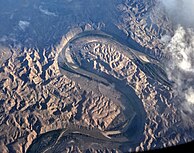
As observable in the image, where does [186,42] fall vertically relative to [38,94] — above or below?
above

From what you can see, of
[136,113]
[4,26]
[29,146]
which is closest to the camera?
[29,146]

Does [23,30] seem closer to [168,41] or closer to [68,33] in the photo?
[68,33]

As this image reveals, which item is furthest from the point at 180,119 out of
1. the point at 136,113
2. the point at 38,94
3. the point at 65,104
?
the point at 38,94

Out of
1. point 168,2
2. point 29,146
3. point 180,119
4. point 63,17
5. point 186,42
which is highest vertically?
point 168,2

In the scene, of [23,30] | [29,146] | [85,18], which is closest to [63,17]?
[85,18]

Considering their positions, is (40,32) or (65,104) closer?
(65,104)

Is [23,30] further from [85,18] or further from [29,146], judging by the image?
[29,146]

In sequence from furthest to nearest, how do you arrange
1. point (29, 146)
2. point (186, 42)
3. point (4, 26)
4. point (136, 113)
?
1. point (186, 42)
2. point (4, 26)
3. point (136, 113)
4. point (29, 146)
